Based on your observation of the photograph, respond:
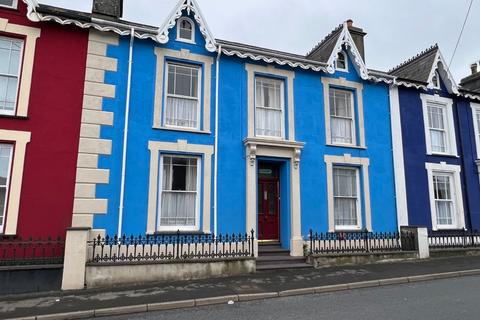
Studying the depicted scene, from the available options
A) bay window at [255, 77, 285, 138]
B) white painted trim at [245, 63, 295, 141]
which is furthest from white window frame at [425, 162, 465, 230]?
bay window at [255, 77, 285, 138]

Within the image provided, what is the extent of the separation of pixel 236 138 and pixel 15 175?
6780 millimetres

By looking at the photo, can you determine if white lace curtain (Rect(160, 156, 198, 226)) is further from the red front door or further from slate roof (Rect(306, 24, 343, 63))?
slate roof (Rect(306, 24, 343, 63))

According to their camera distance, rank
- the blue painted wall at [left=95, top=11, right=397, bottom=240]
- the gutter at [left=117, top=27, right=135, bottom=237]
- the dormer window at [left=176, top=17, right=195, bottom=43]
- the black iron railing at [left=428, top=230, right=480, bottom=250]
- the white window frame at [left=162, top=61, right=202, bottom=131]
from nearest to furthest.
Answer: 1. the gutter at [left=117, top=27, right=135, bottom=237]
2. the blue painted wall at [left=95, top=11, right=397, bottom=240]
3. the white window frame at [left=162, top=61, right=202, bottom=131]
4. the dormer window at [left=176, top=17, right=195, bottom=43]
5. the black iron railing at [left=428, top=230, right=480, bottom=250]

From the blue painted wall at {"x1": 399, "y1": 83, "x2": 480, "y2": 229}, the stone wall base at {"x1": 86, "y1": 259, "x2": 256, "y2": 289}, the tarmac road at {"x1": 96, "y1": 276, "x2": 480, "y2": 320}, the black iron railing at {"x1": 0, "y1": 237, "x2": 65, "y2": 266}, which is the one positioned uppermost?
the blue painted wall at {"x1": 399, "y1": 83, "x2": 480, "y2": 229}

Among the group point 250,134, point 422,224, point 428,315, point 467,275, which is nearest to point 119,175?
point 250,134

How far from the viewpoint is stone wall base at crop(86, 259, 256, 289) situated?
908cm

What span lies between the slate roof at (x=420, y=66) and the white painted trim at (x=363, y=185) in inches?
184

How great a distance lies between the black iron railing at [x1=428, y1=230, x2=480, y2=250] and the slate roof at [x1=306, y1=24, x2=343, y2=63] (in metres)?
8.53

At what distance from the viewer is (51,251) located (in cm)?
964

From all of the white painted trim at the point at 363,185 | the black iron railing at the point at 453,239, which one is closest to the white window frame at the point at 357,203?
the white painted trim at the point at 363,185

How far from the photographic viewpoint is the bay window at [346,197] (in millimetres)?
13445

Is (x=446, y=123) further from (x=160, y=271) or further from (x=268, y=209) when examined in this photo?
(x=160, y=271)

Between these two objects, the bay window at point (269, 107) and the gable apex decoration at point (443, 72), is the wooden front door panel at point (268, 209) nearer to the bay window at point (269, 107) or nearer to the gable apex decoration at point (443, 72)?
the bay window at point (269, 107)

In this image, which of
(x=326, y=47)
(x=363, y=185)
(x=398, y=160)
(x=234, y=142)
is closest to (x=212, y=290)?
(x=234, y=142)
